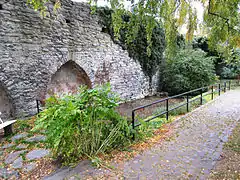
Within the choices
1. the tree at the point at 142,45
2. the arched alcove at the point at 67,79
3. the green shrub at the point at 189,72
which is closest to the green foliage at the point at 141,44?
the tree at the point at 142,45

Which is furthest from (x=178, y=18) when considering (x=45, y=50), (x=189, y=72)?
(x=189, y=72)

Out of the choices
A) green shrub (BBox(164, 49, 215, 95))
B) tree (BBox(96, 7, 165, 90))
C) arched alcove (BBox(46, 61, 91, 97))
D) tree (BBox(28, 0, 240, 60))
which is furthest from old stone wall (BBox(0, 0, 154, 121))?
green shrub (BBox(164, 49, 215, 95))

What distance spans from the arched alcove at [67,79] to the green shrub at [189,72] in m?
5.28

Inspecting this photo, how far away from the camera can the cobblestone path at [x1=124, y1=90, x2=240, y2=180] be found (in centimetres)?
225

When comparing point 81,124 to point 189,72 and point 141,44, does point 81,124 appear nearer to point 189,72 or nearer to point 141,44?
point 141,44

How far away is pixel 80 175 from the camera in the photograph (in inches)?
86.4

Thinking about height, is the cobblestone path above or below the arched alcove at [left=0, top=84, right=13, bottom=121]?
below

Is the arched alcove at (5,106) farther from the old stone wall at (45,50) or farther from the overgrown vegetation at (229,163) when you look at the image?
the overgrown vegetation at (229,163)

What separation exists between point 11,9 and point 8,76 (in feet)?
5.58

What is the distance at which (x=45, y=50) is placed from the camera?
5.10m

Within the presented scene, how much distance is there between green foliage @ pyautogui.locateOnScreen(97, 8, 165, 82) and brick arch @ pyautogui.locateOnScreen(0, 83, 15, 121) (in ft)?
13.7

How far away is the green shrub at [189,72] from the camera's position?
30.8ft

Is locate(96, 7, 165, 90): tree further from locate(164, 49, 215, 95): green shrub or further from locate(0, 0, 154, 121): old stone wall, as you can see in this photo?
locate(164, 49, 215, 95): green shrub

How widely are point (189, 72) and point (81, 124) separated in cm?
846
